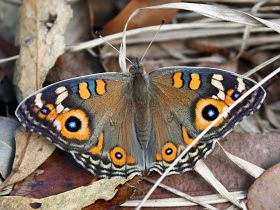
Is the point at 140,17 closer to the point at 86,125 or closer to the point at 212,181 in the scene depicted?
the point at 86,125

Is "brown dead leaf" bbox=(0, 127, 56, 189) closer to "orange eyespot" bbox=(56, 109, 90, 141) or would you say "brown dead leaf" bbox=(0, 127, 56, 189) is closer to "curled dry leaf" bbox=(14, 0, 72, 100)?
"orange eyespot" bbox=(56, 109, 90, 141)

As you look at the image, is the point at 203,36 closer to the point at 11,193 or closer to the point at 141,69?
the point at 141,69

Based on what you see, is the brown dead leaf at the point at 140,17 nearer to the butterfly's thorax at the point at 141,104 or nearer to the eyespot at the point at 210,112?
the butterfly's thorax at the point at 141,104

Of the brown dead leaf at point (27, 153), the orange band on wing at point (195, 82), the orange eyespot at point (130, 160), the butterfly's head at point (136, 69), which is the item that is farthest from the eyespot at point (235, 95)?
the brown dead leaf at point (27, 153)

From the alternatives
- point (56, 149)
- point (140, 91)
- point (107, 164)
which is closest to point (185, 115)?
point (140, 91)

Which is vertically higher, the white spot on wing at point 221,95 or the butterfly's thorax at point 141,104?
the white spot on wing at point 221,95

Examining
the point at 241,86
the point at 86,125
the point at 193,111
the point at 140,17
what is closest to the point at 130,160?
the point at 86,125

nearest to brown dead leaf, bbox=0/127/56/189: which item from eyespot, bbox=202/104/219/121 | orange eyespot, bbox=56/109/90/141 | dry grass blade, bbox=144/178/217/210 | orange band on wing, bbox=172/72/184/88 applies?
orange eyespot, bbox=56/109/90/141
